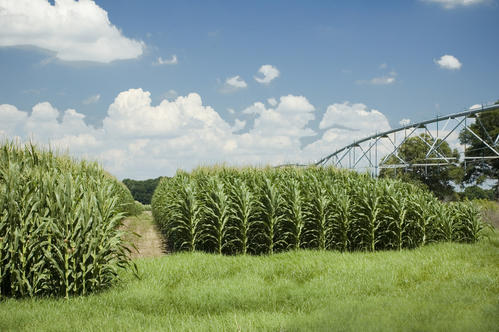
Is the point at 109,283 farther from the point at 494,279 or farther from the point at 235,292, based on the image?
the point at 494,279

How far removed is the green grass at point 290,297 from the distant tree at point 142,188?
54.4 meters

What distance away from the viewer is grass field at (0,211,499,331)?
5148 mm

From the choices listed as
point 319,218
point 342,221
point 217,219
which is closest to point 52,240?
point 217,219

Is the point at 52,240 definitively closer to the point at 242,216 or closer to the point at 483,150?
the point at 242,216

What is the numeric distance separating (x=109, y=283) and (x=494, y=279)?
707cm

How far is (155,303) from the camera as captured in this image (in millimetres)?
6398

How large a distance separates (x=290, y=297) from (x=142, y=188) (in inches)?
2390

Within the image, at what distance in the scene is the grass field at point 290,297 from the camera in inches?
203

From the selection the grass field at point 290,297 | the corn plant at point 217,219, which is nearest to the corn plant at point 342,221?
the grass field at point 290,297

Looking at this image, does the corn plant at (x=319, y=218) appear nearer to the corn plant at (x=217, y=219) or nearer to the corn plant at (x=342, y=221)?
the corn plant at (x=342, y=221)

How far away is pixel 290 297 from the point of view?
6.62 metres

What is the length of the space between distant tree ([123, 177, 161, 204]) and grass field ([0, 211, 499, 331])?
178 ft

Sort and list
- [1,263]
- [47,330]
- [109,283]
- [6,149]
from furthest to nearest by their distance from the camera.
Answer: [6,149] < [109,283] < [1,263] < [47,330]

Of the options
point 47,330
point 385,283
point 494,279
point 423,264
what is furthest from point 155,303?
point 494,279
